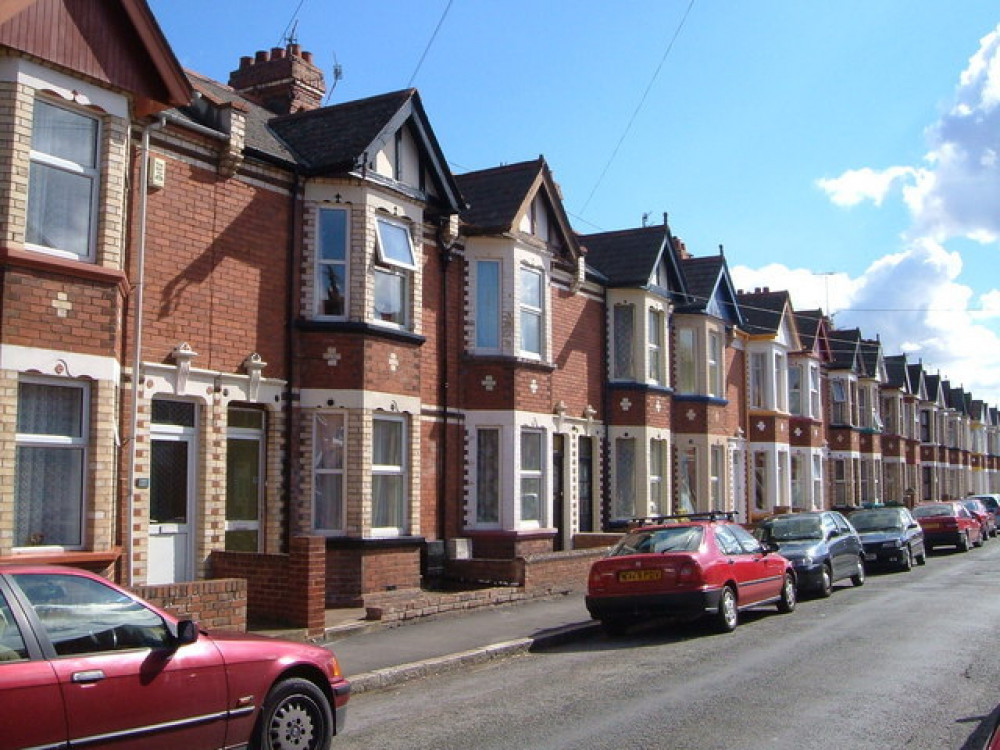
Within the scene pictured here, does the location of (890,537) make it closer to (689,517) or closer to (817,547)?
(817,547)

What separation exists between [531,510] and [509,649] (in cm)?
713

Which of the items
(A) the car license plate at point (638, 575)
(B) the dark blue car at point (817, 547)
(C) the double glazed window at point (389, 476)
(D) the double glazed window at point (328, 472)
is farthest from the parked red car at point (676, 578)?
(D) the double glazed window at point (328, 472)

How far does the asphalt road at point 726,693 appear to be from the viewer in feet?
25.2

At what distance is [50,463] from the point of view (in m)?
10.5

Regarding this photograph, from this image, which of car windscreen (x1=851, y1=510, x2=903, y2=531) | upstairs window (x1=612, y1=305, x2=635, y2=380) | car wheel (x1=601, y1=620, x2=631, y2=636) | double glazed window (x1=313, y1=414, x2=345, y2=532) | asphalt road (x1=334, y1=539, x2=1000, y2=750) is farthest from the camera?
upstairs window (x1=612, y1=305, x2=635, y2=380)

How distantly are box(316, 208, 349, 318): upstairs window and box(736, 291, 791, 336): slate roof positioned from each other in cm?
1862

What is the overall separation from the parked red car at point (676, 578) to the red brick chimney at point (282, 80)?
1045 cm

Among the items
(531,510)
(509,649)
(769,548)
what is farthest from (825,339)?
(509,649)

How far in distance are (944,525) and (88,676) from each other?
27824 mm

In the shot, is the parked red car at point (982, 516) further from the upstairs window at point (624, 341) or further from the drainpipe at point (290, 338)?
the drainpipe at point (290, 338)

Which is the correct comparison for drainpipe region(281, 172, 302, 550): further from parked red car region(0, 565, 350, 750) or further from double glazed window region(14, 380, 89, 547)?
parked red car region(0, 565, 350, 750)

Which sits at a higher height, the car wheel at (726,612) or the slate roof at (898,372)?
the slate roof at (898,372)

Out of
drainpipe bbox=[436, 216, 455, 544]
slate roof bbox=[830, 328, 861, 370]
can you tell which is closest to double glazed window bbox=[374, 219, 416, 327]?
drainpipe bbox=[436, 216, 455, 544]

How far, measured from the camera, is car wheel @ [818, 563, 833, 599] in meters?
17.1
